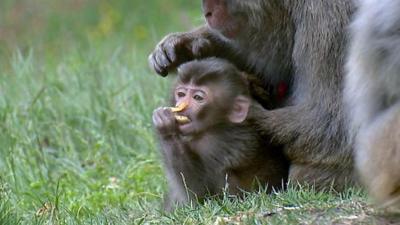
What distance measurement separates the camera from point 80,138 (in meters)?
9.48

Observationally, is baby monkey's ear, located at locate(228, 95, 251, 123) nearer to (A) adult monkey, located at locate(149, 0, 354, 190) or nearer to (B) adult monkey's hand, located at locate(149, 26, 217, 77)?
(A) adult monkey, located at locate(149, 0, 354, 190)

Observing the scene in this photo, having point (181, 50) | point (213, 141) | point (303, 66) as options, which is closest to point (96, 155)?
point (181, 50)

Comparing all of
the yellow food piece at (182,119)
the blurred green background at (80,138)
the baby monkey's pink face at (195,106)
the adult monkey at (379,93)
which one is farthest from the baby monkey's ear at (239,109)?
the adult monkey at (379,93)

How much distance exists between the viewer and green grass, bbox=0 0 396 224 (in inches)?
261

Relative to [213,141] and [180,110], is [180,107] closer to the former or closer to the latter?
[180,110]

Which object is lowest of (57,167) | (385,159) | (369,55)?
(57,167)

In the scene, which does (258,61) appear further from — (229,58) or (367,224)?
(367,224)

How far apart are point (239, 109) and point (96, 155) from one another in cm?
216

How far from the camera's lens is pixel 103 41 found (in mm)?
13195

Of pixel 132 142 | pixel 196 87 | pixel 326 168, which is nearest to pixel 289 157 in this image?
pixel 326 168

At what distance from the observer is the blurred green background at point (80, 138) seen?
310 inches

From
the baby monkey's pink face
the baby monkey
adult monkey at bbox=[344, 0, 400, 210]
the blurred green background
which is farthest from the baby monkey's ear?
adult monkey at bbox=[344, 0, 400, 210]

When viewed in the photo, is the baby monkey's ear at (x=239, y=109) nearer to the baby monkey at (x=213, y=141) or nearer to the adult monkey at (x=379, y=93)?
the baby monkey at (x=213, y=141)

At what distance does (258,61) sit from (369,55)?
1784mm
